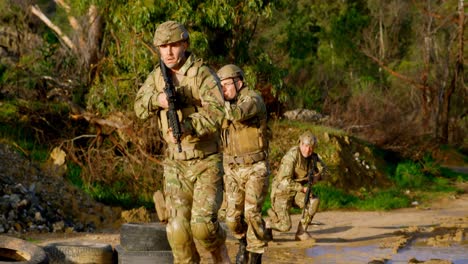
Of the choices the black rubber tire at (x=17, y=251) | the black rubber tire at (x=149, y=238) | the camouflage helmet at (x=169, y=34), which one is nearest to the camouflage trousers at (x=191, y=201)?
the camouflage helmet at (x=169, y=34)

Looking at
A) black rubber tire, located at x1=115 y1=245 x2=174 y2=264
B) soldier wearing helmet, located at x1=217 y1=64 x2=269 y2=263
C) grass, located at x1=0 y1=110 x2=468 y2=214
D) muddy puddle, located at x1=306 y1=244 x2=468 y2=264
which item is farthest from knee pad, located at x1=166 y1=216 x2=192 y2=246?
grass, located at x1=0 y1=110 x2=468 y2=214

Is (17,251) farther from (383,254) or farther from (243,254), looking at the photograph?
(383,254)

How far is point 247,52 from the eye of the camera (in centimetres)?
1906

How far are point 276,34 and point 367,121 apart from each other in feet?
25.9

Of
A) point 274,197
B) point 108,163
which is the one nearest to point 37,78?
point 108,163

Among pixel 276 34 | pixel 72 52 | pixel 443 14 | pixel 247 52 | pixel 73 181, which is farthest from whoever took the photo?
pixel 443 14

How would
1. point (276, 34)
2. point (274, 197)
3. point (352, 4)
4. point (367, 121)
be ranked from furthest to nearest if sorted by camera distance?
point (352, 4) → point (276, 34) → point (367, 121) → point (274, 197)

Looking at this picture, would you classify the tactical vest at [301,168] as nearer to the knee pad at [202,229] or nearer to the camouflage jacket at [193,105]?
the camouflage jacket at [193,105]

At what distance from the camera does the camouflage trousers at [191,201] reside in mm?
7414

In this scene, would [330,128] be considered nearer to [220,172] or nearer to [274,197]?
[274,197]

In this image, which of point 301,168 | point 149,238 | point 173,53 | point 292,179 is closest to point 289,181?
point 292,179

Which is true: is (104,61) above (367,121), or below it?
above

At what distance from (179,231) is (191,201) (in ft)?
0.90

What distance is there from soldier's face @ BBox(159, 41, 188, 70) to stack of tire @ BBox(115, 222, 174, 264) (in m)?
2.09
